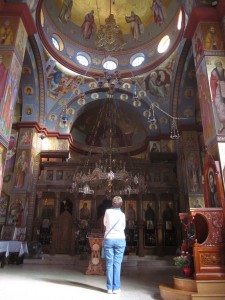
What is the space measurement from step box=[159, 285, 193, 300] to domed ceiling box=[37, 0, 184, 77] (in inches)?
484

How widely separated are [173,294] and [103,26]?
44.8 feet

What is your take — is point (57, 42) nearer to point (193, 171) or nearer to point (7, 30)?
point (7, 30)

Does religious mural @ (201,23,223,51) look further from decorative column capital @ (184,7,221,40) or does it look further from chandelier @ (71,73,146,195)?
chandelier @ (71,73,146,195)

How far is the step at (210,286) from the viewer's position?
4.47 m

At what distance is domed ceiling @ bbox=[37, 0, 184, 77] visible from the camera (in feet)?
47.8

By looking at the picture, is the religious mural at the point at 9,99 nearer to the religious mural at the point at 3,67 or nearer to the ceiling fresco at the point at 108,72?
the religious mural at the point at 3,67

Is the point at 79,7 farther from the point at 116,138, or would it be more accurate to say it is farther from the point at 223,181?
the point at 223,181

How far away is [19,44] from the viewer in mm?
9086

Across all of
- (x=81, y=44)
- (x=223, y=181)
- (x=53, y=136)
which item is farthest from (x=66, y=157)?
(x=223, y=181)

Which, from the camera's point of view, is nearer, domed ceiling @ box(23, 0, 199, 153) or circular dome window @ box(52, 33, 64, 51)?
domed ceiling @ box(23, 0, 199, 153)

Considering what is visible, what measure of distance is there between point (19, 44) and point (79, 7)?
838 cm

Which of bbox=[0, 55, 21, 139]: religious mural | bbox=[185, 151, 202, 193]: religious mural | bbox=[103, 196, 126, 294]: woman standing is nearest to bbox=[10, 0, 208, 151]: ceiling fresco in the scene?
bbox=[185, 151, 202, 193]: religious mural

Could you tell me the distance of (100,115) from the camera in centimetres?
1909

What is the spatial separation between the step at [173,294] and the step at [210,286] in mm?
230
